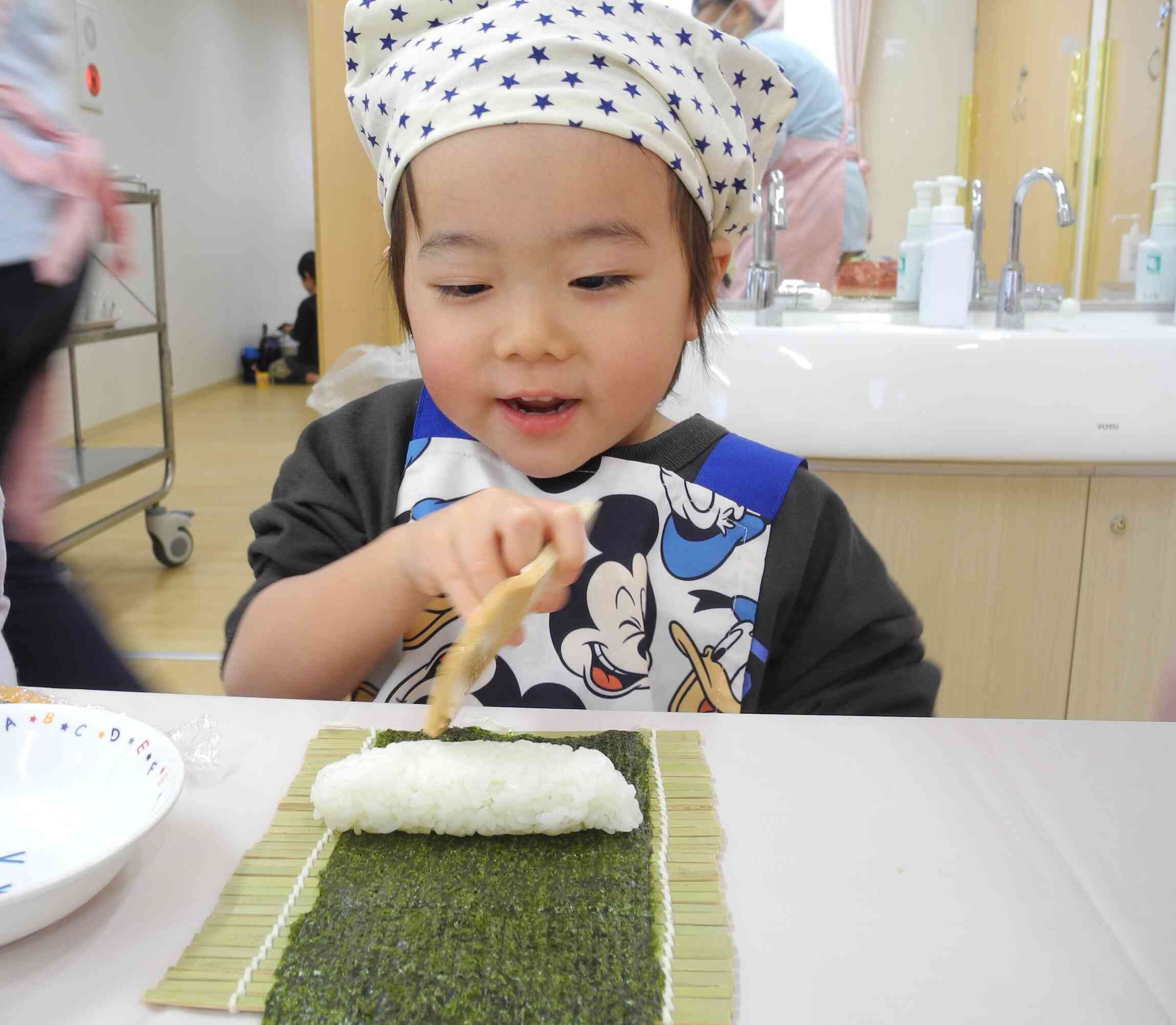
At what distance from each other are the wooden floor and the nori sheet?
3.17 feet

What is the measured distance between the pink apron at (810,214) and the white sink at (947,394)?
473 millimetres

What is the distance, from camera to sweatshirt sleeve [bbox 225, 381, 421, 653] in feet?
2.77

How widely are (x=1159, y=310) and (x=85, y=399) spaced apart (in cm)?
399

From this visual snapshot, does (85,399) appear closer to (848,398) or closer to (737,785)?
(848,398)

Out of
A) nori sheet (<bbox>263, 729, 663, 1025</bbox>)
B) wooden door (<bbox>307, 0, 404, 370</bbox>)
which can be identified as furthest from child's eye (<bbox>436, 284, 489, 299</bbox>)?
wooden door (<bbox>307, 0, 404, 370</bbox>)

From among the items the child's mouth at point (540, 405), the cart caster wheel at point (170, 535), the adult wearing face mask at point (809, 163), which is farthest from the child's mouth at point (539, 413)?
the cart caster wheel at point (170, 535)

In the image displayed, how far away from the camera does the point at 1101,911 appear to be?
43cm

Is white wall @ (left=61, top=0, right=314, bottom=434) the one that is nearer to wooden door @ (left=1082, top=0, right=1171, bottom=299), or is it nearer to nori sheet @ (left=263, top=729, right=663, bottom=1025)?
wooden door @ (left=1082, top=0, right=1171, bottom=299)

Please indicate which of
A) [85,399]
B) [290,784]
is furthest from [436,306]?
[85,399]

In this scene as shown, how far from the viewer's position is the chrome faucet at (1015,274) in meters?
1.69

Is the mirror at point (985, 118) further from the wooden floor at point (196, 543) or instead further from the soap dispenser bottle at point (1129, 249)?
the wooden floor at point (196, 543)

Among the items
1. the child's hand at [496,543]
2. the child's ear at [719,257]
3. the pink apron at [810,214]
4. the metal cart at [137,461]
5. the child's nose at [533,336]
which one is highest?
the pink apron at [810,214]

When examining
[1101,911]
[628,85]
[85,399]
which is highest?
[628,85]

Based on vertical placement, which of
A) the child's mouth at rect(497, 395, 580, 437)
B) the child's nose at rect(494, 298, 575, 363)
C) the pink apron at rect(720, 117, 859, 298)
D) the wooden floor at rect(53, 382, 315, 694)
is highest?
the pink apron at rect(720, 117, 859, 298)
